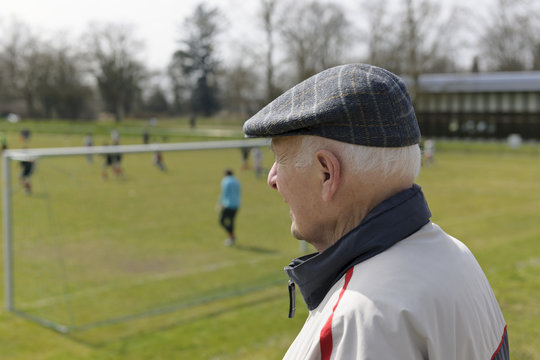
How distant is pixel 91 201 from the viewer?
13273 millimetres

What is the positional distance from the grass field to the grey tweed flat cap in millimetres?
5126

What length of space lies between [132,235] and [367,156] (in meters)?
11.7

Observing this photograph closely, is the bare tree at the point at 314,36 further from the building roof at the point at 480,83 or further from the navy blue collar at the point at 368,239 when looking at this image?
the navy blue collar at the point at 368,239

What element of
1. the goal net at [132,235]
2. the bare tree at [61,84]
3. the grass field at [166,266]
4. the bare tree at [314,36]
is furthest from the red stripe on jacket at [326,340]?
the bare tree at [61,84]

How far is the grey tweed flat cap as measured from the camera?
4.47ft

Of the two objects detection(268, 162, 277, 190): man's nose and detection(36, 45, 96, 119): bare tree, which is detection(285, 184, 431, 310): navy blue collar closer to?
detection(268, 162, 277, 190): man's nose

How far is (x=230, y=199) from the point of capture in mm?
12281

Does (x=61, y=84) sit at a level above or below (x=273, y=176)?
above

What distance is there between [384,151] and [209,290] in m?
9.14

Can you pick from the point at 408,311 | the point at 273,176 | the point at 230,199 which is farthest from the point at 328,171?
the point at 230,199

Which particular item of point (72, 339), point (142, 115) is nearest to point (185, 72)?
point (142, 115)

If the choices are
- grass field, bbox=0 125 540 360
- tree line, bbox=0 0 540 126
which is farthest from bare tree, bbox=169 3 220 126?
grass field, bbox=0 125 540 360

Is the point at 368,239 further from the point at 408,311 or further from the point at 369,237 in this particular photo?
the point at 408,311

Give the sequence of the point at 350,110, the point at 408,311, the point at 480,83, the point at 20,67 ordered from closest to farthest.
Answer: the point at 408,311 → the point at 350,110 → the point at 480,83 → the point at 20,67
